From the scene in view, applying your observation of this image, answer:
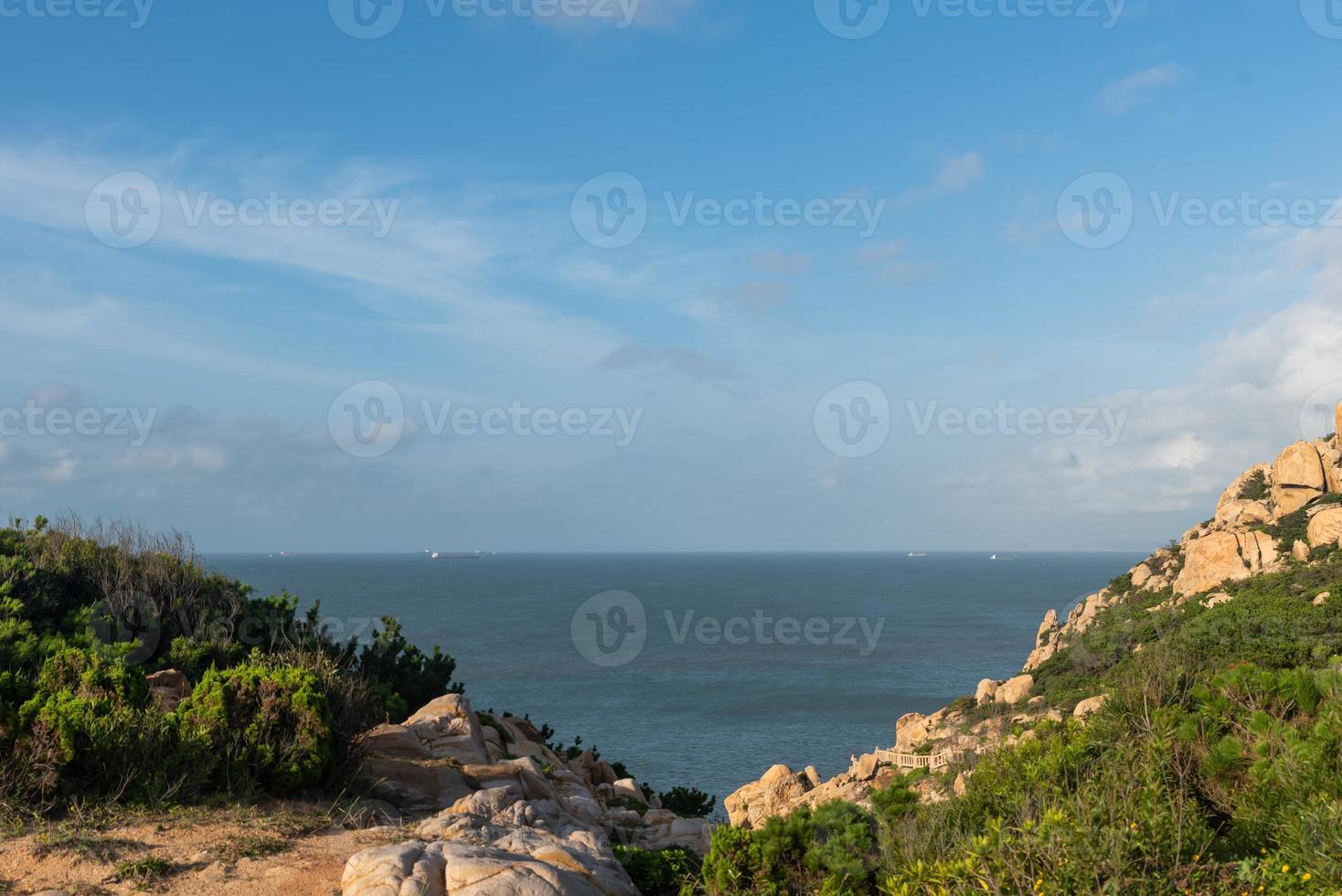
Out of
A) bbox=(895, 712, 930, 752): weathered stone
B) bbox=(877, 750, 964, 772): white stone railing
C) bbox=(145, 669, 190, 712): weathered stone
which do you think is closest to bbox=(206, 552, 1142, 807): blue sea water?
bbox=(895, 712, 930, 752): weathered stone

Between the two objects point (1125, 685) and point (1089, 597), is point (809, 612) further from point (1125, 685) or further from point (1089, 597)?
point (1125, 685)

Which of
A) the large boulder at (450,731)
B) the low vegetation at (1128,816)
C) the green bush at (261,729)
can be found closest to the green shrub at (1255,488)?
the low vegetation at (1128,816)

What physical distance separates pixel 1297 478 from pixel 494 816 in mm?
54822

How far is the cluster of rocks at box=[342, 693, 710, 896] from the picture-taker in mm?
8664

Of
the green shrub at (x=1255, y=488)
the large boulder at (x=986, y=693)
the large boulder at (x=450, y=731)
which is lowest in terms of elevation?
the large boulder at (x=986, y=693)

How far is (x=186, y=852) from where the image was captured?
969cm

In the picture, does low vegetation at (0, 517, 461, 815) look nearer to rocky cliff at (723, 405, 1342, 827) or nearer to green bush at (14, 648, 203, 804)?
green bush at (14, 648, 203, 804)

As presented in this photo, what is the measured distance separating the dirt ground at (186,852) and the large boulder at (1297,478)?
181ft

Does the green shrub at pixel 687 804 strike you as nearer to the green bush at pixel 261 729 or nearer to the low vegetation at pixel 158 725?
the low vegetation at pixel 158 725

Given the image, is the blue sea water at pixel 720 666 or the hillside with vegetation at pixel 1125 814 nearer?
the hillside with vegetation at pixel 1125 814

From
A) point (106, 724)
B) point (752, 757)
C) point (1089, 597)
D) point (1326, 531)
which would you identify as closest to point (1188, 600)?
point (1326, 531)

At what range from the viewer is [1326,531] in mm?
43469

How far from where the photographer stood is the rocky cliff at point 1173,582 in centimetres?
3375

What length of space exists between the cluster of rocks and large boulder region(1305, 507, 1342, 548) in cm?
3869
